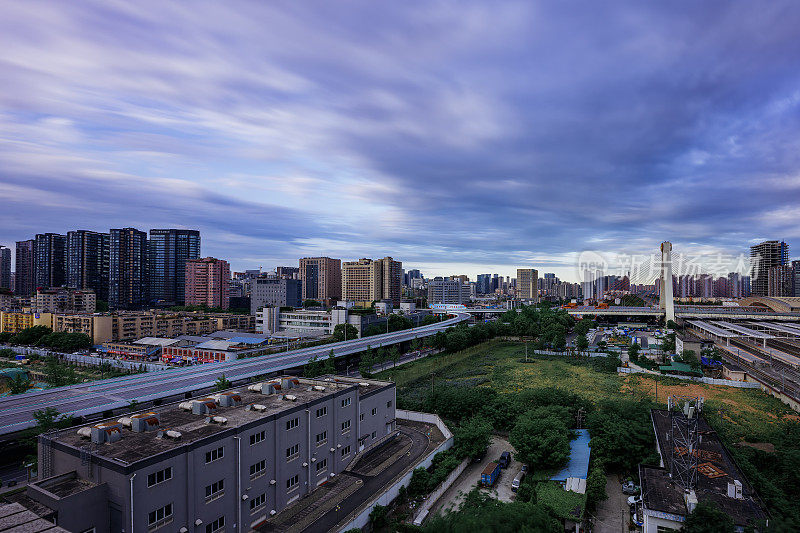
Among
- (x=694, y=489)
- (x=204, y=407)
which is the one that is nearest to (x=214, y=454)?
(x=204, y=407)

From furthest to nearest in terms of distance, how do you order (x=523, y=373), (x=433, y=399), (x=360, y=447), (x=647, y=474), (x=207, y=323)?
(x=207, y=323), (x=523, y=373), (x=433, y=399), (x=360, y=447), (x=647, y=474)

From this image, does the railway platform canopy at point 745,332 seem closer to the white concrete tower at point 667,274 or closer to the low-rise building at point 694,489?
the white concrete tower at point 667,274

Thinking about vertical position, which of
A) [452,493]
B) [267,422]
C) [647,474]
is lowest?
[452,493]

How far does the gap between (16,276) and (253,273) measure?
56876 millimetres

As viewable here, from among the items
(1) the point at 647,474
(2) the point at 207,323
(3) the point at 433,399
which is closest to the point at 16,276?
(2) the point at 207,323

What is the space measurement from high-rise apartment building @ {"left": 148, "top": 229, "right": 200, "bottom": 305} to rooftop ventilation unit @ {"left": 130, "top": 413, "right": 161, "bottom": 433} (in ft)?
269

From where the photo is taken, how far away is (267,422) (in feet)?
40.4

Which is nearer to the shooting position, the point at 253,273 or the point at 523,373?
the point at 523,373

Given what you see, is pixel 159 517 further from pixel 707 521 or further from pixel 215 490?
pixel 707 521

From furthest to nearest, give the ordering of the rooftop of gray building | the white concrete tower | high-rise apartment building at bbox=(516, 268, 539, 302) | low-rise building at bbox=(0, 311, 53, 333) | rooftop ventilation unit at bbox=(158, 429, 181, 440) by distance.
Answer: high-rise apartment building at bbox=(516, 268, 539, 302) < the white concrete tower < low-rise building at bbox=(0, 311, 53, 333) < rooftop ventilation unit at bbox=(158, 429, 181, 440) < the rooftop of gray building

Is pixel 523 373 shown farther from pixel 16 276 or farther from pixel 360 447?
pixel 16 276

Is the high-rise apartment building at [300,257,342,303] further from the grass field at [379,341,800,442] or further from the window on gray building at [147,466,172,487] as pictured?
the window on gray building at [147,466,172,487]

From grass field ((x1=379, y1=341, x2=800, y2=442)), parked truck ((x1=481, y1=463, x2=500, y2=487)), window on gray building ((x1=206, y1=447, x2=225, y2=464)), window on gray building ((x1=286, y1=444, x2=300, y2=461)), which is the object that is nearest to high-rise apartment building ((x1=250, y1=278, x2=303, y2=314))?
grass field ((x1=379, y1=341, x2=800, y2=442))

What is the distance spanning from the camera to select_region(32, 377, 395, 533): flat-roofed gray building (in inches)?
354
